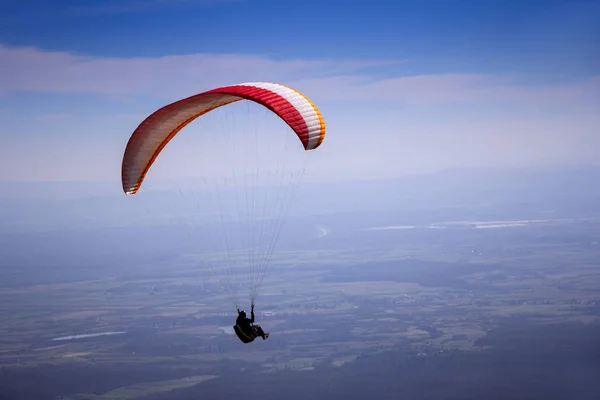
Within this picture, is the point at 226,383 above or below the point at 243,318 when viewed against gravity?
below

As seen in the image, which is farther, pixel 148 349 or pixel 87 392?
pixel 148 349

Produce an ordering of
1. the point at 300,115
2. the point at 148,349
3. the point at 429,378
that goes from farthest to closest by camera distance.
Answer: the point at 148,349
the point at 429,378
the point at 300,115

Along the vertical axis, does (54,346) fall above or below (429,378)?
above

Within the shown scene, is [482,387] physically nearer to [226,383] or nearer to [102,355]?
[226,383]

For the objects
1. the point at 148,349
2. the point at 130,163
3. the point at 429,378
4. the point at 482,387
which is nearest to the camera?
the point at 130,163

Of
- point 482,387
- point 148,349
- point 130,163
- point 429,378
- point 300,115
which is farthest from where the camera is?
point 148,349

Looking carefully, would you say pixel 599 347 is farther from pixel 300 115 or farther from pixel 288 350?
pixel 300 115

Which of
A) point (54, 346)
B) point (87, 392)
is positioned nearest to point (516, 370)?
point (87, 392)

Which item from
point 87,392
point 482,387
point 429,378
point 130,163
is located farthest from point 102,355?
point 130,163

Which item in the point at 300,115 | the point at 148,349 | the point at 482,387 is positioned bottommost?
the point at 482,387
